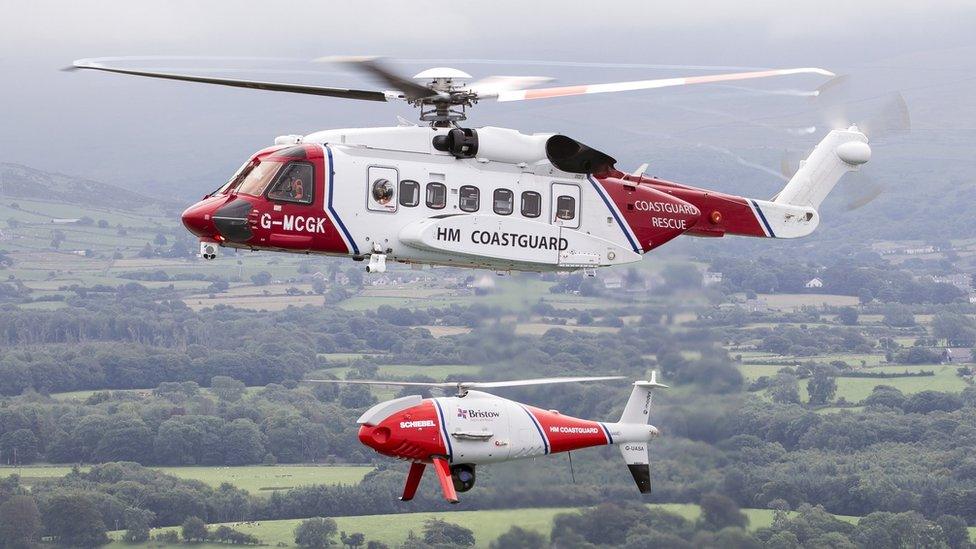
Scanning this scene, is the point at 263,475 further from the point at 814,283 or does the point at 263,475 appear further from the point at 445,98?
the point at 445,98

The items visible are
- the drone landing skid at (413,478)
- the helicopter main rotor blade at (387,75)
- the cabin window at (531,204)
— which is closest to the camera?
the helicopter main rotor blade at (387,75)

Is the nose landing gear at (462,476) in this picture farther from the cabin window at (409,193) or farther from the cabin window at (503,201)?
the cabin window at (409,193)

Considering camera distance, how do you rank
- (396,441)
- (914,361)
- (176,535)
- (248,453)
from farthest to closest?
(914,361)
(248,453)
(176,535)
(396,441)

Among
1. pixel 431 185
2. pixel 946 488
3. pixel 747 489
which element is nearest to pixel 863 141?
→ pixel 431 185

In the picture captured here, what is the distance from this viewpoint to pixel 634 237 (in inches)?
1199

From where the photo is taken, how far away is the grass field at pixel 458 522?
43.1 m

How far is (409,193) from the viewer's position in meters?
28.3

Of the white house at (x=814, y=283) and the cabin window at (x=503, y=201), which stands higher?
the white house at (x=814, y=283)

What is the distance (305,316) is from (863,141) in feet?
399

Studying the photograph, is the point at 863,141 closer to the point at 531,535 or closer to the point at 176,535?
the point at 531,535

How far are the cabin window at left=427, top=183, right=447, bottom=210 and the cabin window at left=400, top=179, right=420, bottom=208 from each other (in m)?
0.19

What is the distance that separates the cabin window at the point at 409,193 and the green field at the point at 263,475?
6898 centimetres

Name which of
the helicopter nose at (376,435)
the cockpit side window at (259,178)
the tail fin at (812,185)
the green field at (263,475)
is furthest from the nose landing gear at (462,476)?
the green field at (263,475)

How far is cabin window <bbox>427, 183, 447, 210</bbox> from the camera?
28.4m
